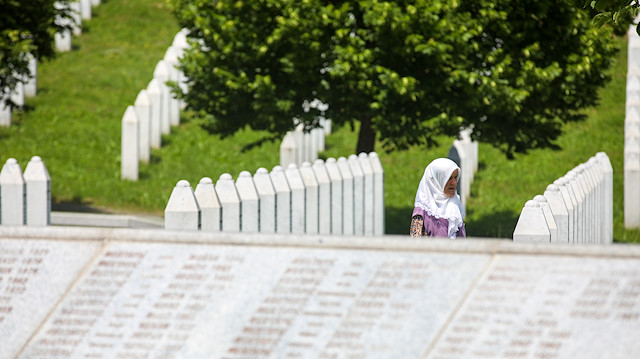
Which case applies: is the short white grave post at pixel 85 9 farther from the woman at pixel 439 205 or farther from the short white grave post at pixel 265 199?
the woman at pixel 439 205

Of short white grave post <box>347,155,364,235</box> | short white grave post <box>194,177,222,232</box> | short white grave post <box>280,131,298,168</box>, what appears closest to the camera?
short white grave post <box>194,177,222,232</box>

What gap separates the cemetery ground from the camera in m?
17.9

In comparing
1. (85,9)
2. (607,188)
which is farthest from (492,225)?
(85,9)

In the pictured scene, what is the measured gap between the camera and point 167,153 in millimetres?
20906

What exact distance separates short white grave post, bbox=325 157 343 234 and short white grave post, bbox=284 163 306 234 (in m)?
1.31

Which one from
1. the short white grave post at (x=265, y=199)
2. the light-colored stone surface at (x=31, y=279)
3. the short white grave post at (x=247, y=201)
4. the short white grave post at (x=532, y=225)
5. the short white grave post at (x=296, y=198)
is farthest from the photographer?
the short white grave post at (x=296, y=198)

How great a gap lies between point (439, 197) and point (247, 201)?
1.59 m

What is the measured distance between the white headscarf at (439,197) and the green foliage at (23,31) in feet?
29.5

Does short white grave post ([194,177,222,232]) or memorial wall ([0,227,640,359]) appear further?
short white grave post ([194,177,222,232])

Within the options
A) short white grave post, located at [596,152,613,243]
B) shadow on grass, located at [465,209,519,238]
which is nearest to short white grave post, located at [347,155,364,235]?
short white grave post, located at [596,152,613,243]

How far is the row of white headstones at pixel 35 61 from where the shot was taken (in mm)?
21953

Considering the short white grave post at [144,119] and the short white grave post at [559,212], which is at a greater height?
the short white grave post at [144,119]

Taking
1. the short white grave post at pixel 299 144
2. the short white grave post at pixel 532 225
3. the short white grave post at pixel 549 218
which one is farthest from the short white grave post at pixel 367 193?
the short white grave post at pixel 299 144

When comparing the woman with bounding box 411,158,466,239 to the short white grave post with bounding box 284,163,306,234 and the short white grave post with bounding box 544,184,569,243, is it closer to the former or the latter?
the short white grave post with bounding box 544,184,569,243
